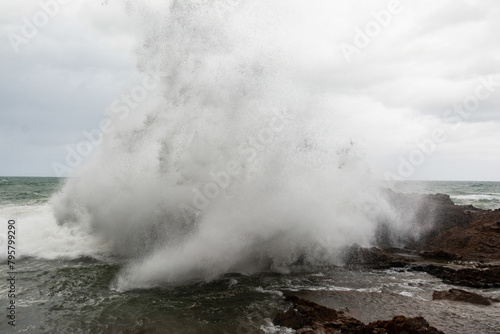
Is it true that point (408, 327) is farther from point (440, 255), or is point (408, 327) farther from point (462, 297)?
point (440, 255)

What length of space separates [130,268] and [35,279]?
240 cm

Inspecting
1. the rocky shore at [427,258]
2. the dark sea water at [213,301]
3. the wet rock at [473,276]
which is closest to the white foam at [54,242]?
the dark sea water at [213,301]

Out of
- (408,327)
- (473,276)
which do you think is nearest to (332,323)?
(408,327)

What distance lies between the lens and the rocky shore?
4992mm

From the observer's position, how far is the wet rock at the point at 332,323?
4.53 m

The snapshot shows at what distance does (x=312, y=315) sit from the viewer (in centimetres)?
539

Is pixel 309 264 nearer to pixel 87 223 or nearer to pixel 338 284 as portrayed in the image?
pixel 338 284

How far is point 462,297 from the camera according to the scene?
605cm

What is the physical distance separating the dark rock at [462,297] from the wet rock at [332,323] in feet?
6.37

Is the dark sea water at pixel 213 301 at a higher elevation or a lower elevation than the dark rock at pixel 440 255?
lower

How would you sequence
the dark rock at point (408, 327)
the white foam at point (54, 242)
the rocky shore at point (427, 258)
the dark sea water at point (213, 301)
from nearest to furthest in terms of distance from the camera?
the dark rock at point (408, 327)
the rocky shore at point (427, 258)
the dark sea water at point (213, 301)
the white foam at point (54, 242)

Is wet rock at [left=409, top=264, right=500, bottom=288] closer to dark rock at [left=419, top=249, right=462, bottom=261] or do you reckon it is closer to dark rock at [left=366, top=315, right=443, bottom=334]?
dark rock at [left=419, top=249, right=462, bottom=261]

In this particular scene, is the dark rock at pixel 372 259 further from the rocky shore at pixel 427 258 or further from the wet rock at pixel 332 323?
the wet rock at pixel 332 323

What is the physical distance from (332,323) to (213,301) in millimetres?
2399
